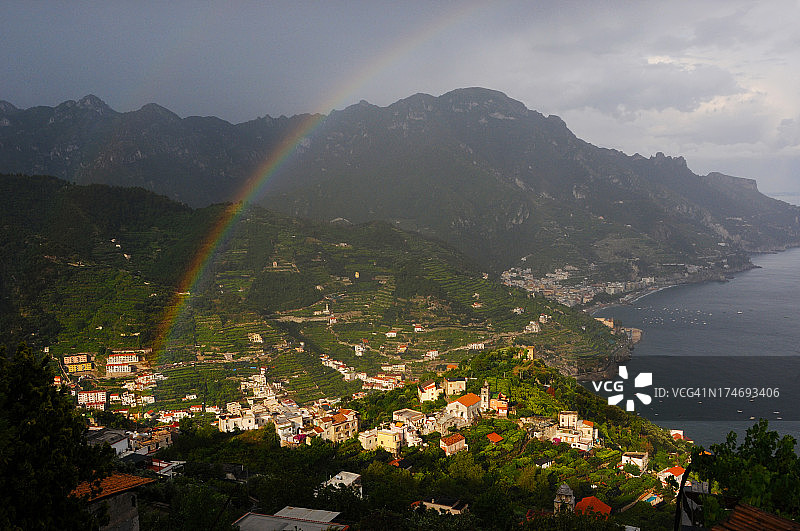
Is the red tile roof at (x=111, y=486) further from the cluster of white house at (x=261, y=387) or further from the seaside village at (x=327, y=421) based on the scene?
the cluster of white house at (x=261, y=387)

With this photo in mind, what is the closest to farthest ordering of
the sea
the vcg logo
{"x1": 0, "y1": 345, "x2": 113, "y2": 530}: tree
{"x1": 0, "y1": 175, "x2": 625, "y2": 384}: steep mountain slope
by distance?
{"x1": 0, "y1": 345, "x2": 113, "y2": 530}: tree
the sea
{"x1": 0, "y1": 175, "x2": 625, "y2": 384}: steep mountain slope
the vcg logo

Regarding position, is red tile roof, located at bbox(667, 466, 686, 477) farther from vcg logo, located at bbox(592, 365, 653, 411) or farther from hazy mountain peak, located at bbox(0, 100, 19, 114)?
hazy mountain peak, located at bbox(0, 100, 19, 114)

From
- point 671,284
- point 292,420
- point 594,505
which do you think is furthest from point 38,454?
point 671,284

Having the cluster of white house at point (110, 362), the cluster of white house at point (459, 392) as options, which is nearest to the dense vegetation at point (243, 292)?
the cluster of white house at point (110, 362)

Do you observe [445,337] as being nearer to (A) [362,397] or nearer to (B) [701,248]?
(A) [362,397]

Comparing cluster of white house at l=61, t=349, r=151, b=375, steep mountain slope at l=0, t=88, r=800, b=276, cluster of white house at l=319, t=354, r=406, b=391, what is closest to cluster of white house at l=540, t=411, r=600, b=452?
cluster of white house at l=319, t=354, r=406, b=391
